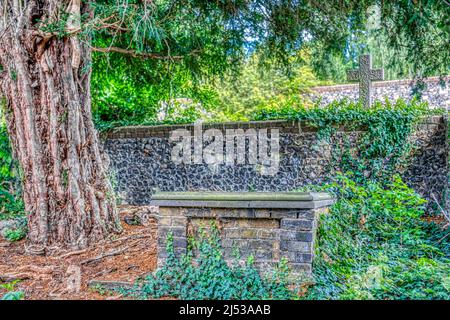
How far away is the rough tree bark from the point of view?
535 cm

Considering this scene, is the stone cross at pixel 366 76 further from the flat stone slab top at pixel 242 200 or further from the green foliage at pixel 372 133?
the flat stone slab top at pixel 242 200

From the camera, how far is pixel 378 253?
15.0 ft

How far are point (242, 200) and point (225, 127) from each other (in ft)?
16.6

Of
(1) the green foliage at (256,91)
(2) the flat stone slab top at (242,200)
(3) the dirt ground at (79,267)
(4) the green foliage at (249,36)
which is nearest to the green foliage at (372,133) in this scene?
(4) the green foliage at (249,36)

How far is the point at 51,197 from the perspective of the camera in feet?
17.7

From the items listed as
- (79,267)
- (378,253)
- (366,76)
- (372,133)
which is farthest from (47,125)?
(366,76)

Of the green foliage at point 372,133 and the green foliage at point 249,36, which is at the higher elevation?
the green foliage at point 249,36

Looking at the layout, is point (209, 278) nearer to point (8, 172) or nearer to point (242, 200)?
point (242, 200)

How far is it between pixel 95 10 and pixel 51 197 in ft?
8.18

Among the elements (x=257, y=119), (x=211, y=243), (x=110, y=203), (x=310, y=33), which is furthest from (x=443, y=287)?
(x=257, y=119)

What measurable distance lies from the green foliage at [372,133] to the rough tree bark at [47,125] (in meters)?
4.44

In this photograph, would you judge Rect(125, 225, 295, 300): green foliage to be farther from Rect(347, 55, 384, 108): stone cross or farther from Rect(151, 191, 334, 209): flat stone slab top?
Rect(347, 55, 384, 108): stone cross

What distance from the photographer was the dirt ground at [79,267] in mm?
4070

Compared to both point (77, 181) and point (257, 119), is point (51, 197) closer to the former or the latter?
point (77, 181)
